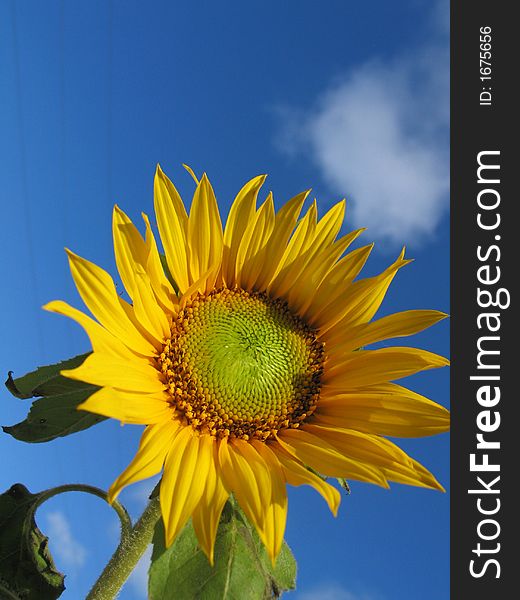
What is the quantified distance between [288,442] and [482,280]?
231 centimetres

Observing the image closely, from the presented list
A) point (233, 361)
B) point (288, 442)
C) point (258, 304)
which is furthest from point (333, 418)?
point (258, 304)

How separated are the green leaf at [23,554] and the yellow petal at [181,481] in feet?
2.55

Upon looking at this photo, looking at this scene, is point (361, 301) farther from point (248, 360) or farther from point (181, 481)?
point (181, 481)

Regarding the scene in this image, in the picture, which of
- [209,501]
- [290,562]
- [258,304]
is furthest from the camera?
[258,304]

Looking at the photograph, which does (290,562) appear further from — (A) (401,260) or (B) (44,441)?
(A) (401,260)

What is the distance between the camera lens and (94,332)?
2.21 m

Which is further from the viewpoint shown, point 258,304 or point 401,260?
point 258,304

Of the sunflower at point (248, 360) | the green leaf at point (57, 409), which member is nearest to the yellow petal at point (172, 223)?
the sunflower at point (248, 360)

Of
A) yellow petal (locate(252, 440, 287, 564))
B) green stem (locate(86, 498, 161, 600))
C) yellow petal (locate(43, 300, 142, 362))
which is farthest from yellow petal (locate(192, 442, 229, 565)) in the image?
yellow petal (locate(43, 300, 142, 362))

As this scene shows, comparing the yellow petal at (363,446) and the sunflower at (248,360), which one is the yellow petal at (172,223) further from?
the yellow petal at (363,446)

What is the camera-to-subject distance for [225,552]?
2.26m

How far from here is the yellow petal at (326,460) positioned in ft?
7.36

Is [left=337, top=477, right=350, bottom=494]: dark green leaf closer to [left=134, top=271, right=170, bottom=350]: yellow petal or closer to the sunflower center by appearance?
the sunflower center

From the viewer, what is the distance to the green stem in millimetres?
2350
